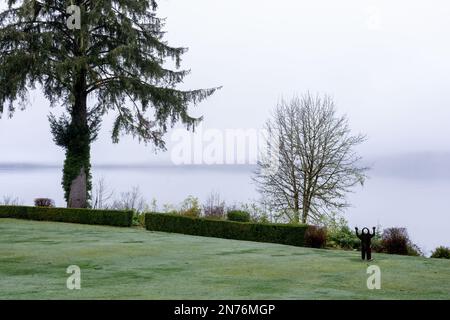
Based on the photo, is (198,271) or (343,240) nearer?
(198,271)

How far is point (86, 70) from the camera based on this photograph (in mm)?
27781

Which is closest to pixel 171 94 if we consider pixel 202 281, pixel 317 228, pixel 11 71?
pixel 11 71

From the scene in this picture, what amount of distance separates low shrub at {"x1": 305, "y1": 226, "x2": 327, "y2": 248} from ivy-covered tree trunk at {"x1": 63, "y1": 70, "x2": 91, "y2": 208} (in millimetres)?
13496

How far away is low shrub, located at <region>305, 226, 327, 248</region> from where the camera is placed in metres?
18.4

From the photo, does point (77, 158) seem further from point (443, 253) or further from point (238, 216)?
point (443, 253)

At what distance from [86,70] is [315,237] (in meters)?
15.4

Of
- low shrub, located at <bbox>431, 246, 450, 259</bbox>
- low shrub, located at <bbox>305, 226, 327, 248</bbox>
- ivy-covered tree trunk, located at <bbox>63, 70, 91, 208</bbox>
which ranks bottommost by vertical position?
low shrub, located at <bbox>431, 246, 450, 259</bbox>

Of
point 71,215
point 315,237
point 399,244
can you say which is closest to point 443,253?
point 399,244

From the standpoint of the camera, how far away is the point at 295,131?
34.9m

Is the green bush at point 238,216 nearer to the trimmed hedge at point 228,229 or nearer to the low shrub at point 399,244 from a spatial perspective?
the trimmed hedge at point 228,229

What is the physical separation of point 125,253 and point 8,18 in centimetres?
1906

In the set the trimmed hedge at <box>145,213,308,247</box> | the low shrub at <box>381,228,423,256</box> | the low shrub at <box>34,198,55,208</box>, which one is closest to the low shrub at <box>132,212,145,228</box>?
the trimmed hedge at <box>145,213,308,247</box>

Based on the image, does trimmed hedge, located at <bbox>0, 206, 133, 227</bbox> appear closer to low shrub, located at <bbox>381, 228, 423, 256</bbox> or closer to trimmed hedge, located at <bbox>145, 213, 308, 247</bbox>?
trimmed hedge, located at <bbox>145, 213, 308, 247</bbox>

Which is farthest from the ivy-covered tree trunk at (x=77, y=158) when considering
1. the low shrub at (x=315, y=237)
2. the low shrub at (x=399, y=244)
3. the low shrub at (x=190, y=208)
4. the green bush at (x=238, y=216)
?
the low shrub at (x=399, y=244)
